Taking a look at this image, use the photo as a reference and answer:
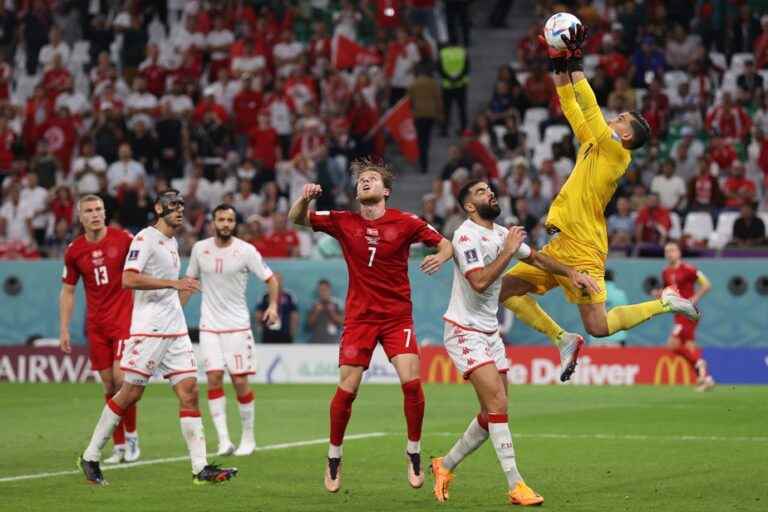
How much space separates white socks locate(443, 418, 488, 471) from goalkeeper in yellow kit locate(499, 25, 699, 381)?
113 centimetres

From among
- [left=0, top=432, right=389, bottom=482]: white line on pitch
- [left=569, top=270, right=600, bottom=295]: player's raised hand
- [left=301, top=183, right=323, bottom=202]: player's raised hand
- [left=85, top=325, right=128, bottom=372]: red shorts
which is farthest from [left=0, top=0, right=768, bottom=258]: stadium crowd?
[left=301, top=183, right=323, bottom=202]: player's raised hand

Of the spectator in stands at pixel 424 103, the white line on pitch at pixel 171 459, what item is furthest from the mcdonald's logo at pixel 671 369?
the white line on pitch at pixel 171 459

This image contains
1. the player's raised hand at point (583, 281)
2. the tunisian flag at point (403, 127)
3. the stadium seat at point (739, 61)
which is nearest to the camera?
the player's raised hand at point (583, 281)

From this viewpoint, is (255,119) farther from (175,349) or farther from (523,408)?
(175,349)

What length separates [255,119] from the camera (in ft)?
106

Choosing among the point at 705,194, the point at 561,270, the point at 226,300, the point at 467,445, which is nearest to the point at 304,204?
the point at 561,270

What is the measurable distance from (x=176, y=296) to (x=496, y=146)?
1649 centimetres

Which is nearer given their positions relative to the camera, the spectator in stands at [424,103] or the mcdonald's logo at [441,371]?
the mcdonald's logo at [441,371]

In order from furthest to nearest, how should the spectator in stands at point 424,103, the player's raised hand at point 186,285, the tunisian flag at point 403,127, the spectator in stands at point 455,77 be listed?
the spectator in stands at point 455,77, the tunisian flag at point 403,127, the spectator in stands at point 424,103, the player's raised hand at point 186,285

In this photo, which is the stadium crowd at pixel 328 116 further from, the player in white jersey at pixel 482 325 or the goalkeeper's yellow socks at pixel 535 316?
the player in white jersey at pixel 482 325

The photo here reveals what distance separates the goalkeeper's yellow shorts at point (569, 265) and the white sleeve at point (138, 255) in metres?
3.28

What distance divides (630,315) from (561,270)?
4.08 ft

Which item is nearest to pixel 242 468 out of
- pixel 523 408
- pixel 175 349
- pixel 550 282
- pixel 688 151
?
pixel 175 349

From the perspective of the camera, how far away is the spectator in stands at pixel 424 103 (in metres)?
31.6
